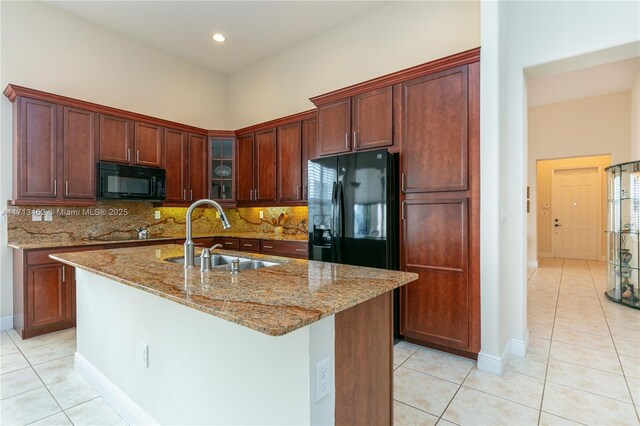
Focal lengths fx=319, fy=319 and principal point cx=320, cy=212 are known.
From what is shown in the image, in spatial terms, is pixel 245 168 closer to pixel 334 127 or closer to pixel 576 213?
pixel 334 127

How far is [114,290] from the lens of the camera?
1.97 m

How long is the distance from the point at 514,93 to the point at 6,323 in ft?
17.4

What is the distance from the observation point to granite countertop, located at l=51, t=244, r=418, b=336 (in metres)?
0.95

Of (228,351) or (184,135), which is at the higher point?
(184,135)

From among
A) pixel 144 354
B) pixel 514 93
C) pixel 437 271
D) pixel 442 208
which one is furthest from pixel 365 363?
pixel 514 93

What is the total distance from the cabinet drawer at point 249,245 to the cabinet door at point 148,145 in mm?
1471

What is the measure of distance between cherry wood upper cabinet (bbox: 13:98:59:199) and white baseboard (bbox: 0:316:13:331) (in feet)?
4.23

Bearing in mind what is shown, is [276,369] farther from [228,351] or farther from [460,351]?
[460,351]

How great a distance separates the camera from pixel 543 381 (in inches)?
89.2

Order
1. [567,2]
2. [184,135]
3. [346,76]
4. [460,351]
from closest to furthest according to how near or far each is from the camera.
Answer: [567,2] < [460,351] < [346,76] < [184,135]

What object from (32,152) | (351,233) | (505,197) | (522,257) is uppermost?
(32,152)

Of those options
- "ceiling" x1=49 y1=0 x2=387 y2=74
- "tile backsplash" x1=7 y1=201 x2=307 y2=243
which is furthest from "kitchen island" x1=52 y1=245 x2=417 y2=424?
"ceiling" x1=49 y1=0 x2=387 y2=74

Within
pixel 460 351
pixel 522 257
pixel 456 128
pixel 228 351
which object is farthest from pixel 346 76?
pixel 228 351

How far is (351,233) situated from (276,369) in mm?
1929
